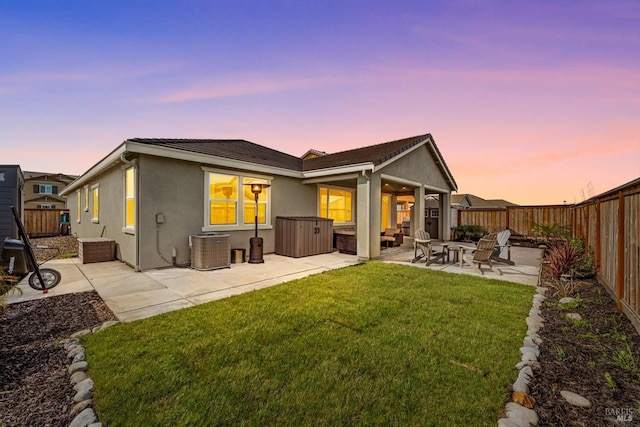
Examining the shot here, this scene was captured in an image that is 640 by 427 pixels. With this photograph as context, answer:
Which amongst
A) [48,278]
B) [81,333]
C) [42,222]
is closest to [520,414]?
[81,333]

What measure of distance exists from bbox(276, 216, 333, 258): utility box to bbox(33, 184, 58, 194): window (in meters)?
37.6

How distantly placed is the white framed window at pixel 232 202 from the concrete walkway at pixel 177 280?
1.36 metres

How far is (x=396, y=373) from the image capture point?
2.31 metres

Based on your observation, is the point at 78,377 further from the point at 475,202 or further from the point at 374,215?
the point at 475,202

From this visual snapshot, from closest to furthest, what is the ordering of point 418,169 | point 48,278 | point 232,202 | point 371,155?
point 48,278
point 232,202
point 371,155
point 418,169

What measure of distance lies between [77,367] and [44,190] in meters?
41.5

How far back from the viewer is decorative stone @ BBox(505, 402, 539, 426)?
5.82 ft

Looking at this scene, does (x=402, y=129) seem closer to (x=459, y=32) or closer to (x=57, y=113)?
(x=459, y=32)

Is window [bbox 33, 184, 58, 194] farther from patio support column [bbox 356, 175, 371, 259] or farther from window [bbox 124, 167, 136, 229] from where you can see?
patio support column [bbox 356, 175, 371, 259]

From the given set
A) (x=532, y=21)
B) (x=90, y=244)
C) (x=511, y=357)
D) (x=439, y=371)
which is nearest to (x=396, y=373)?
(x=439, y=371)

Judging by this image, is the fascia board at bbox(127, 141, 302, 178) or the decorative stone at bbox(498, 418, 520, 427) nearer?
the decorative stone at bbox(498, 418, 520, 427)

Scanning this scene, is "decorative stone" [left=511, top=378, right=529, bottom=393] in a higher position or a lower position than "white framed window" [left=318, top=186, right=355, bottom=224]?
lower

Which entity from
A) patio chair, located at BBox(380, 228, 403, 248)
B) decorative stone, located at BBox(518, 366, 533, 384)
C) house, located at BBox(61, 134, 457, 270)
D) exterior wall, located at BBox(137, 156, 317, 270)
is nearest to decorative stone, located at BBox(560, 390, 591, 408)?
decorative stone, located at BBox(518, 366, 533, 384)

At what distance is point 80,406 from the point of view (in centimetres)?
188
